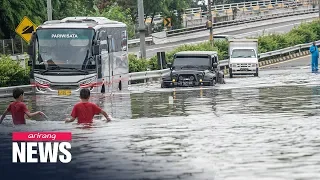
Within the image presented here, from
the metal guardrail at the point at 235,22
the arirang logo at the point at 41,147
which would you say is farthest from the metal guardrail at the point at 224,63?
the arirang logo at the point at 41,147

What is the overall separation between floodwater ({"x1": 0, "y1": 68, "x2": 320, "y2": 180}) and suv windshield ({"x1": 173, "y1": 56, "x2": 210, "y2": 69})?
7887 mm

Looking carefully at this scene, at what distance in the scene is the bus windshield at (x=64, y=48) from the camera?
121ft

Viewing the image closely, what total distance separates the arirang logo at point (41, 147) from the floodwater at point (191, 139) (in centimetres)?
20

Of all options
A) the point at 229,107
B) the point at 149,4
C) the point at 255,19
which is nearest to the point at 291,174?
the point at 229,107

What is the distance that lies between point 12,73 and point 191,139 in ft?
73.5

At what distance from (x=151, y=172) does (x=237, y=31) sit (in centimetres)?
7733

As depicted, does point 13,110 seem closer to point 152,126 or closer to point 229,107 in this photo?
point 152,126

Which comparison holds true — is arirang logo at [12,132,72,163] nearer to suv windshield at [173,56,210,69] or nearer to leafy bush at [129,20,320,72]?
suv windshield at [173,56,210,69]

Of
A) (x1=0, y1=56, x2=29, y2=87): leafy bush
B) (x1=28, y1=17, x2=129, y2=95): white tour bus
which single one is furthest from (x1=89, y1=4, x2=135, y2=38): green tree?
(x1=28, y1=17, x2=129, y2=95): white tour bus

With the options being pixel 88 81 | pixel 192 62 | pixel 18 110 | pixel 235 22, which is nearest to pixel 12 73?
pixel 88 81

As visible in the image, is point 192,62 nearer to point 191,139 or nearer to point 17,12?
point 17,12

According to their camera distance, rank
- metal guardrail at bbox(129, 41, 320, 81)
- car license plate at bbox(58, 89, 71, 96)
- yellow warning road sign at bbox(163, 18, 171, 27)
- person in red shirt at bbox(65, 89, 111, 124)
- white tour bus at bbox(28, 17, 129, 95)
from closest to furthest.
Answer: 1. person in red shirt at bbox(65, 89, 111, 124)
2. car license plate at bbox(58, 89, 71, 96)
3. white tour bus at bbox(28, 17, 129, 95)
4. metal guardrail at bbox(129, 41, 320, 81)
5. yellow warning road sign at bbox(163, 18, 171, 27)

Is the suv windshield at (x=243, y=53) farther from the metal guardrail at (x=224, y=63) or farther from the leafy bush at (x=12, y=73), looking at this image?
the leafy bush at (x=12, y=73)

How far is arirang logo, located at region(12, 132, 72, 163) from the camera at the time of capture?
16516mm
